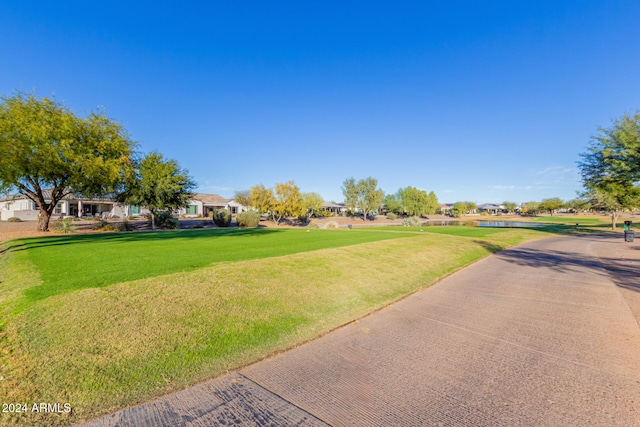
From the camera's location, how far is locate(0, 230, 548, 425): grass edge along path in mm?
3381

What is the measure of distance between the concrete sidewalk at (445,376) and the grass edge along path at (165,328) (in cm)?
43

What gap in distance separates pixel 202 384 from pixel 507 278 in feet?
32.4

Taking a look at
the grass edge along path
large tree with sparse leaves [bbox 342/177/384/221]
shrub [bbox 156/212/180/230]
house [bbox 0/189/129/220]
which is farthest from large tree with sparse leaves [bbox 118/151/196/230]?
large tree with sparse leaves [bbox 342/177/384/221]

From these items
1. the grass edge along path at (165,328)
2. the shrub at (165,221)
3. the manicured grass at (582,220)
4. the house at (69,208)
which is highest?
the house at (69,208)

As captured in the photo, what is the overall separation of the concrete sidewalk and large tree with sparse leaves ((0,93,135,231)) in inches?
915

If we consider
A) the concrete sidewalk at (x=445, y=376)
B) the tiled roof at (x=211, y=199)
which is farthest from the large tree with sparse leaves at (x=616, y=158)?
the tiled roof at (x=211, y=199)

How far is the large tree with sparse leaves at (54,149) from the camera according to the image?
1861 cm

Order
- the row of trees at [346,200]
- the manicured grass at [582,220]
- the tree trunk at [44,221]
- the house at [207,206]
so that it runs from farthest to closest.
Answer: the house at [207,206]
the manicured grass at [582,220]
the row of trees at [346,200]
the tree trunk at [44,221]

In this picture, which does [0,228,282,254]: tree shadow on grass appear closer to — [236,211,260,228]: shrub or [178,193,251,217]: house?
[236,211,260,228]: shrub

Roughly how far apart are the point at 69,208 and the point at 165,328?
184 ft

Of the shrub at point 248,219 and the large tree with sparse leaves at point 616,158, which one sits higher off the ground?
the large tree with sparse leaves at point 616,158

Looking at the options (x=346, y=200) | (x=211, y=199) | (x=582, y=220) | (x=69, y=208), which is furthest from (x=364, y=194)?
(x=69, y=208)

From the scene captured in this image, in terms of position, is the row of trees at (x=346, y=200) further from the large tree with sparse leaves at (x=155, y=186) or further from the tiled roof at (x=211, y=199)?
the large tree with sparse leaves at (x=155, y=186)

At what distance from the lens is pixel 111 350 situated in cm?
409
